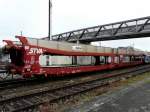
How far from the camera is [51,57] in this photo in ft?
57.8

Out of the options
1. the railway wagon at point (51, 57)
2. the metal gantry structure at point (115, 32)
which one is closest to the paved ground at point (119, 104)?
the railway wagon at point (51, 57)

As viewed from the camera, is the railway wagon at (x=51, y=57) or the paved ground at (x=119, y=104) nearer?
the paved ground at (x=119, y=104)

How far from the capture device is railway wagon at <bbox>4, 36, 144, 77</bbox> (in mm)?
15148

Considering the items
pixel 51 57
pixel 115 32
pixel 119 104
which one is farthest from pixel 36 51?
pixel 115 32

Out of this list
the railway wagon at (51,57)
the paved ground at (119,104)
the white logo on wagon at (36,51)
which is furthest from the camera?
the white logo on wagon at (36,51)

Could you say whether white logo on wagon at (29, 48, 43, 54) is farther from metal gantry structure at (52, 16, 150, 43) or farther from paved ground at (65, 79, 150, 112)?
metal gantry structure at (52, 16, 150, 43)

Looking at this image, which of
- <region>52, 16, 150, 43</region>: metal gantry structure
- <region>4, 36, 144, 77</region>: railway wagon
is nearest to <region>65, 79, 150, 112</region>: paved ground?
<region>4, 36, 144, 77</region>: railway wagon

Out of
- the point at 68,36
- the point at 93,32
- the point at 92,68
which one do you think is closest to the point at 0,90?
the point at 92,68

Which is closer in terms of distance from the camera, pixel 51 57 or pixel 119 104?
pixel 119 104

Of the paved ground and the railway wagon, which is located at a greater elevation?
the railway wagon

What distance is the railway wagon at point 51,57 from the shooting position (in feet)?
49.7

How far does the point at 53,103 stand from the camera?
31.6 ft

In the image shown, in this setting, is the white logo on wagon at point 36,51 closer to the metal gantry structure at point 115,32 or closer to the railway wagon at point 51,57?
the railway wagon at point 51,57

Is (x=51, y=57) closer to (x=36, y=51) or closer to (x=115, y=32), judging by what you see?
(x=36, y=51)
